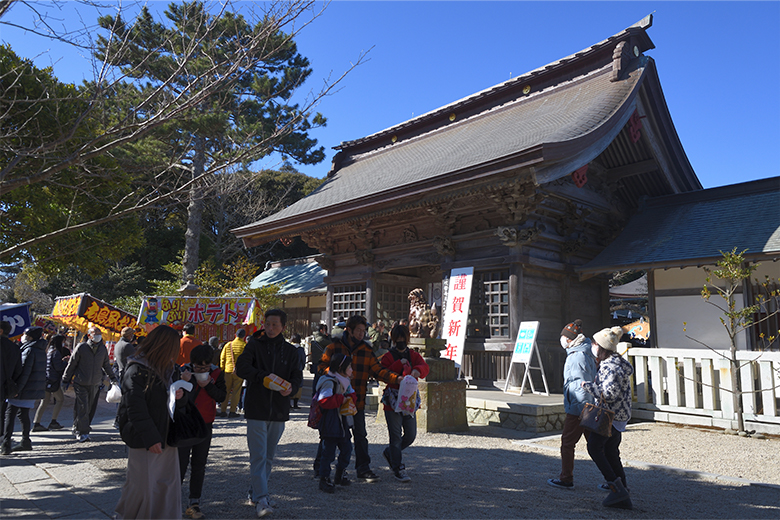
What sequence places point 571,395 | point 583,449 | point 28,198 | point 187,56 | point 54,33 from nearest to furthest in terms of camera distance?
point 54,33 < point 187,56 < point 571,395 < point 583,449 < point 28,198

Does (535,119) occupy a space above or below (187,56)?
above

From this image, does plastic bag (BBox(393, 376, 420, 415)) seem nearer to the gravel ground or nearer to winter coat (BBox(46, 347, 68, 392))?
the gravel ground

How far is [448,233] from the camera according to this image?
11.3 metres

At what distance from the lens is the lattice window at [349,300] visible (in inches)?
539

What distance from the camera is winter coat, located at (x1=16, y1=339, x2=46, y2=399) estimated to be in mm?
6254

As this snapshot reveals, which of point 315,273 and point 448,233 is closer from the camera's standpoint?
point 448,233

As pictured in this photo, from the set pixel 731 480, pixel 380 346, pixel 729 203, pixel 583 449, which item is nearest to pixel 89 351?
pixel 380 346

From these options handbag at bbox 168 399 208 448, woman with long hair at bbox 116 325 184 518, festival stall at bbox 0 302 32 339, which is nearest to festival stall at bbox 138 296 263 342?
festival stall at bbox 0 302 32 339

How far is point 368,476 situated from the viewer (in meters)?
4.93

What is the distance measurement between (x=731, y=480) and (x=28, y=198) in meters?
10.0

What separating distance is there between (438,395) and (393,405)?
2.81 meters

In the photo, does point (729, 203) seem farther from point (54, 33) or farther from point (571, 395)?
point (54, 33)

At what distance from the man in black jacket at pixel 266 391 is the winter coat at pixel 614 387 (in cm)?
256

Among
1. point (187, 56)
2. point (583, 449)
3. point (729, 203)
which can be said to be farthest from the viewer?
point (729, 203)
